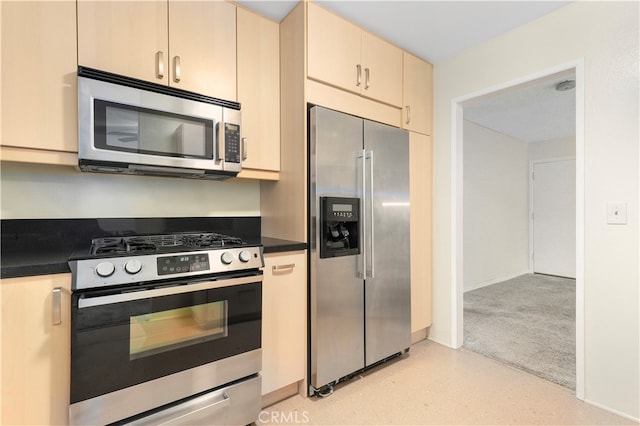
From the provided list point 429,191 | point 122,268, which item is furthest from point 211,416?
point 429,191

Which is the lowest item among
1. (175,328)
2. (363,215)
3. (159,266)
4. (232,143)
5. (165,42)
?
(175,328)

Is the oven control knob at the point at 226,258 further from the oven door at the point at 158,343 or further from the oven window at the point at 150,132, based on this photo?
the oven window at the point at 150,132

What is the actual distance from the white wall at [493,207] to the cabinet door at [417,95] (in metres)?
2.03

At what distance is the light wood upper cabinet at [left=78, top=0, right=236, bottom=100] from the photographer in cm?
148

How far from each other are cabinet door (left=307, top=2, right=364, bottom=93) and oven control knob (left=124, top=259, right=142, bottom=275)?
56.2 inches

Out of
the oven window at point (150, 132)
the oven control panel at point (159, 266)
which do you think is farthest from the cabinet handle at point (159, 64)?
the oven control panel at point (159, 266)

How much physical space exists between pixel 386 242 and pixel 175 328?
4.75 feet

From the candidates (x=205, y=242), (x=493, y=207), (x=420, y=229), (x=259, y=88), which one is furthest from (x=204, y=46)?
(x=493, y=207)

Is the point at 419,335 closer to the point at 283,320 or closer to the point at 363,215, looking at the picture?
the point at 363,215

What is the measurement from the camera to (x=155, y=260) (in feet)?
4.39

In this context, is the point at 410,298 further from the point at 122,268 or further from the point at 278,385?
the point at 122,268

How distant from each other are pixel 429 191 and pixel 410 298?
0.95 metres

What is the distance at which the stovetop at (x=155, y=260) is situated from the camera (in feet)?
3.98

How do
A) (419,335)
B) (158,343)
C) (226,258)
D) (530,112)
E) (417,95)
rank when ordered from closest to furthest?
(158,343) → (226,258) → (417,95) → (419,335) → (530,112)
